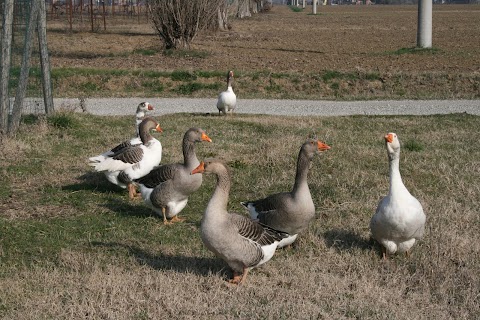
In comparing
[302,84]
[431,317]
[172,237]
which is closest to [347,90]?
[302,84]

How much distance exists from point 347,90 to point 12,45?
10.6 m

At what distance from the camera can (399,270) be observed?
6.78 m

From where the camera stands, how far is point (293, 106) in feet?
59.4

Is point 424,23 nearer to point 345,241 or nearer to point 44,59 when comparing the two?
point 44,59

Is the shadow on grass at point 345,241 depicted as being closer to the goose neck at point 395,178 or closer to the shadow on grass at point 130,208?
the goose neck at point 395,178

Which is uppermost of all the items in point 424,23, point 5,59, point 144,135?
point 424,23

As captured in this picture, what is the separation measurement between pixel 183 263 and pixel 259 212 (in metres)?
0.95

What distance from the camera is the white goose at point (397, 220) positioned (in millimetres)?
6770

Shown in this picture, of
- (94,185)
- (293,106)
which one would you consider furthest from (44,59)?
(293,106)

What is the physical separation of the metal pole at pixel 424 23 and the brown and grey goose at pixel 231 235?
24.5m

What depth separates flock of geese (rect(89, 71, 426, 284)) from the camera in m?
6.32

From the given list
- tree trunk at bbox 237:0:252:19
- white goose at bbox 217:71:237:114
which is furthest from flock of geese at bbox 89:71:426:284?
tree trunk at bbox 237:0:252:19

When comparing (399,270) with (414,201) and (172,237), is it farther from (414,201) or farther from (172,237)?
(172,237)

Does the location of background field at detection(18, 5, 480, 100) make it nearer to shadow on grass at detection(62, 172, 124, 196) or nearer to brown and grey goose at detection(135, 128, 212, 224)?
shadow on grass at detection(62, 172, 124, 196)
